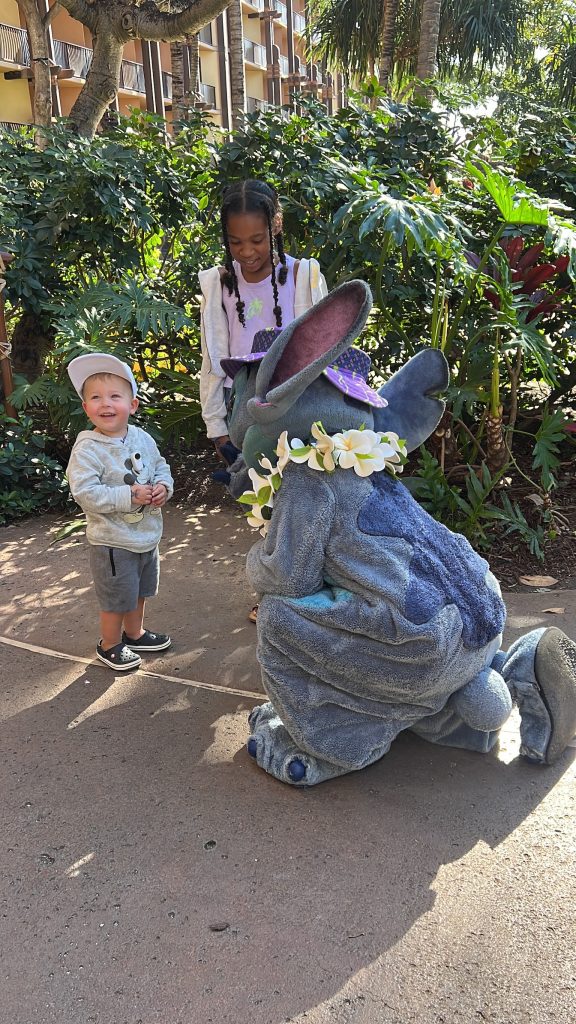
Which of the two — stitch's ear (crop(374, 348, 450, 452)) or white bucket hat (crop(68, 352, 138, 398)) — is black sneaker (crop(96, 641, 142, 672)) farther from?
stitch's ear (crop(374, 348, 450, 452))

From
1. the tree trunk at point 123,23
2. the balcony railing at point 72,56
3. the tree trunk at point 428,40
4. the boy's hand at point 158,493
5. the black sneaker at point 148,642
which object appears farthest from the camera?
the balcony railing at point 72,56

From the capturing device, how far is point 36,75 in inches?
460

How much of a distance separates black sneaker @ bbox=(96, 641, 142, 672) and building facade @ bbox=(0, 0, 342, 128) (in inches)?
396

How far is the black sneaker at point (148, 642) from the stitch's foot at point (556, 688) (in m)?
1.66

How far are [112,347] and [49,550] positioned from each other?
126 centimetres

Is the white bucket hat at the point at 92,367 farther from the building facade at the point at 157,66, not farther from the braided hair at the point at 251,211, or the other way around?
the building facade at the point at 157,66

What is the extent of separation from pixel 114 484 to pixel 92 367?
0.46 metres

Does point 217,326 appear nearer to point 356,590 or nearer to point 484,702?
point 356,590

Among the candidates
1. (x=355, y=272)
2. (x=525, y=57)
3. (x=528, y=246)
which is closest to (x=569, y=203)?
(x=528, y=246)

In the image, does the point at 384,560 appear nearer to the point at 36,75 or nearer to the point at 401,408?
the point at 401,408

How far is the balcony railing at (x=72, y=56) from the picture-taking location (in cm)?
2369

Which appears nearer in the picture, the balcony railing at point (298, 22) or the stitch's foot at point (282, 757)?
the stitch's foot at point (282, 757)

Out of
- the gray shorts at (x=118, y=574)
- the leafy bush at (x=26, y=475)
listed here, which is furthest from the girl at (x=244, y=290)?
the leafy bush at (x=26, y=475)

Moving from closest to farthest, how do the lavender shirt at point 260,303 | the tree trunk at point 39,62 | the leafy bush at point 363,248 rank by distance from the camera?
the lavender shirt at point 260,303
the leafy bush at point 363,248
the tree trunk at point 39,62
